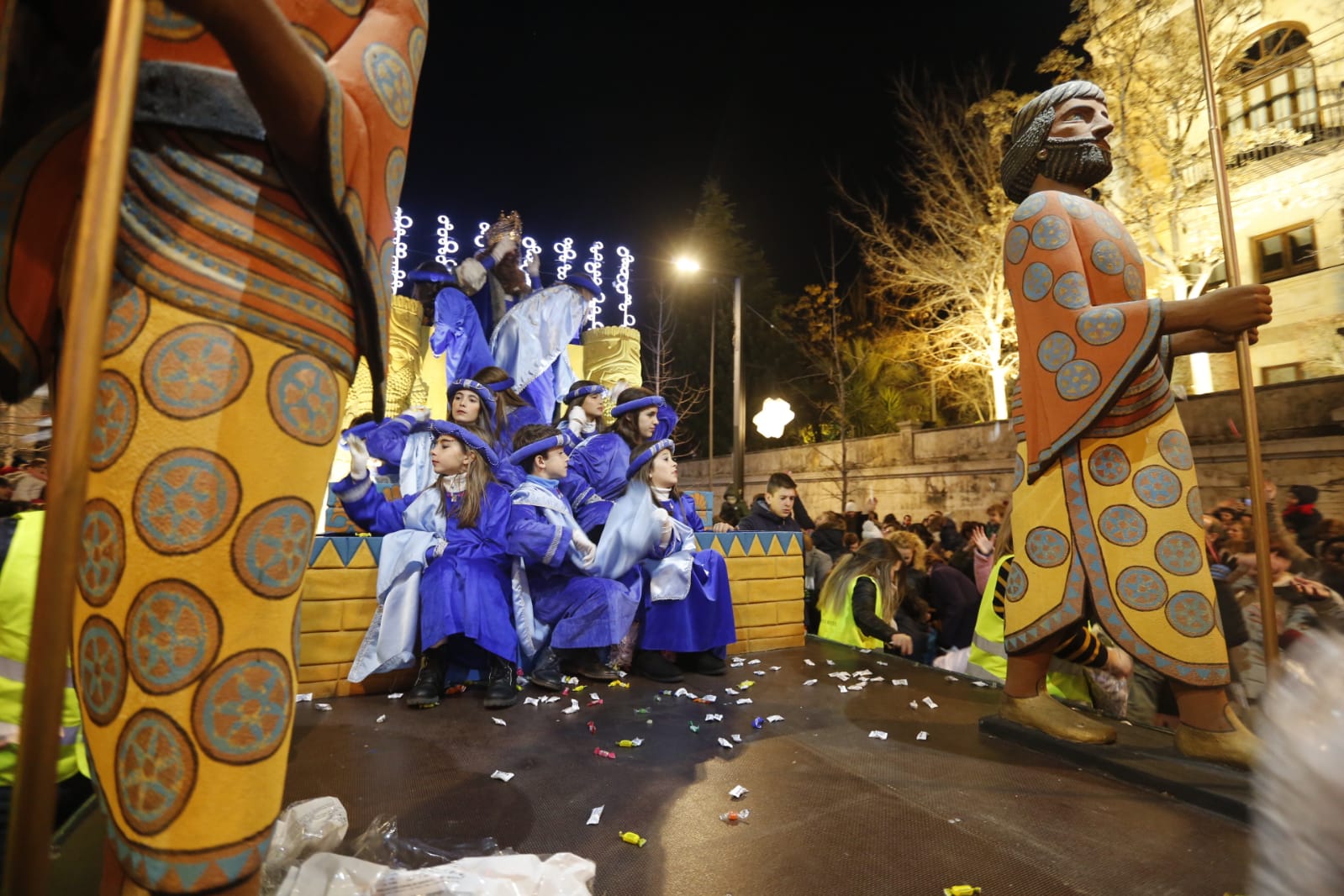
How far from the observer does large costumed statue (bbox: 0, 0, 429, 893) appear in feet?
2.64

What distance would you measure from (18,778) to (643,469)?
11.1ft

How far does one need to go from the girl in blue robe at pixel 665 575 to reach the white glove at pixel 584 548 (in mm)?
91

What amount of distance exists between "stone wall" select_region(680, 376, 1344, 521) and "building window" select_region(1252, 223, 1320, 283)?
4269 millimetres

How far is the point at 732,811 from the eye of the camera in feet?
6.16

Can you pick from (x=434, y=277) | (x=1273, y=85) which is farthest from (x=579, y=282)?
(x=1273, y=85)

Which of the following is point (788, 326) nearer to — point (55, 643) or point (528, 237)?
point (528, 237)

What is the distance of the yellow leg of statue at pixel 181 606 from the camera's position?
2.62ft

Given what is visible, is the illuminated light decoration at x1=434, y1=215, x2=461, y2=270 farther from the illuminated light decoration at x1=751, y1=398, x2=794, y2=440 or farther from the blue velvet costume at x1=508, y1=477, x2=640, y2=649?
the blue velvet costume at x1=508, y1=477, x2=640, y2=649

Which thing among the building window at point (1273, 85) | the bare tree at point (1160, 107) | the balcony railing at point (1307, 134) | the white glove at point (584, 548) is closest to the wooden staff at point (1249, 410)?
the white glove at point (584, 548)

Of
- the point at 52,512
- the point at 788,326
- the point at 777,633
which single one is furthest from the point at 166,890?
the point at 788,326

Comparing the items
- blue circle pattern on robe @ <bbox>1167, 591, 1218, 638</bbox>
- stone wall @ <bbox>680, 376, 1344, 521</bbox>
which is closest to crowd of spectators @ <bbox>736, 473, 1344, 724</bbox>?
blue circle pattern on robe @ <bbox>1167, 591, 1218, 638</bbox>

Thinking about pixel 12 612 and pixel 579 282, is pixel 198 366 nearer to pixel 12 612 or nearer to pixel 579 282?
pixel 12 612

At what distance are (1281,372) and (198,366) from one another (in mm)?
16870

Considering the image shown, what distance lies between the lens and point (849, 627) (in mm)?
4645
